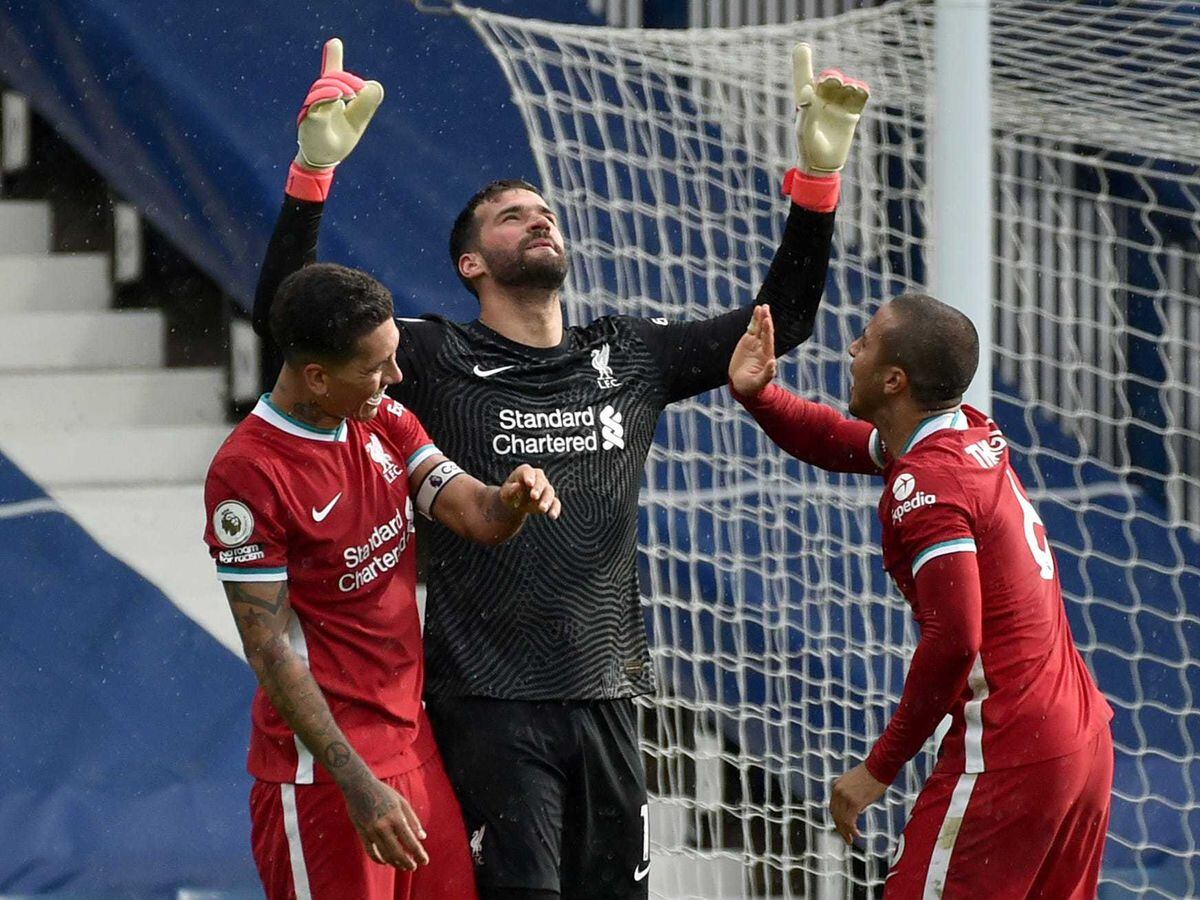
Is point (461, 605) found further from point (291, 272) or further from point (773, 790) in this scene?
point (773, 790)

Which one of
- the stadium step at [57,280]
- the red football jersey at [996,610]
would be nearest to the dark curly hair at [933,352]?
the red football jersey at [996,610]

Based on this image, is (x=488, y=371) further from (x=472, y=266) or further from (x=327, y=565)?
(x=327, y=565)

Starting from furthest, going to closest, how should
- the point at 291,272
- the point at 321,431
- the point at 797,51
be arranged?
1. the point at 797,51
2. the point at 291,272
3. the point at 321,431

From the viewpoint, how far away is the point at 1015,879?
3.21 metres

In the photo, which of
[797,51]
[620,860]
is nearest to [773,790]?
[620,860]

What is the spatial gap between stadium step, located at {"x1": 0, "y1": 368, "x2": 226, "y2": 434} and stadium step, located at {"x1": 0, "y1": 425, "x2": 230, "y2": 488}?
5cm

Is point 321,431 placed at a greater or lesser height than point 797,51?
lesser

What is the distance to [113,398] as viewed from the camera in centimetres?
623

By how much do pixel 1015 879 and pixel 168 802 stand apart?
2895 mm

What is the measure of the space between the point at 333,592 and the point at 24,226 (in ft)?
13.0

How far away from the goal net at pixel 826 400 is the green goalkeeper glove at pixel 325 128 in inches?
73.3

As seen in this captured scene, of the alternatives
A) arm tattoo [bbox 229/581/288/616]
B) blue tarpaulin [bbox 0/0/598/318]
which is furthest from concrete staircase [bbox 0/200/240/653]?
arm tattoo [bbox 229/581/288/616]

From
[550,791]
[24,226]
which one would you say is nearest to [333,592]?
[550,791]

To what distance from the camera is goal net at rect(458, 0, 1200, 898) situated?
17.2ft
